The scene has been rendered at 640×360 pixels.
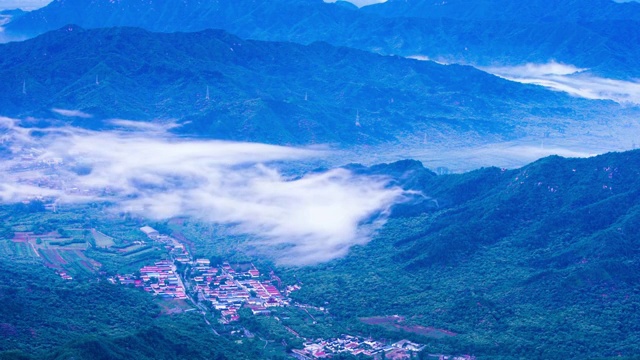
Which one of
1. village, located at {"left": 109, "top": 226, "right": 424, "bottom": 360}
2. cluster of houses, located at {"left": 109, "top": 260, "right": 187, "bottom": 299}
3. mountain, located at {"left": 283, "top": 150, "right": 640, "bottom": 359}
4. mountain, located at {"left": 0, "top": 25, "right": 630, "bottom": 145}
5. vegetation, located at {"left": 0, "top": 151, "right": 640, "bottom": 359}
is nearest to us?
vegetation, located at {"left": 0, "top": 151, "right": 640, "bottom": 359}

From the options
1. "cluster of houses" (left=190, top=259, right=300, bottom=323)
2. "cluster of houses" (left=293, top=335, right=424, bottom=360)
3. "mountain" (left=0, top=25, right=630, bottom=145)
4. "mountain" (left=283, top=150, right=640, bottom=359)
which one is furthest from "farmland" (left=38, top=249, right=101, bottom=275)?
"mountain" (left=0, top=25, right=630, bottom=145)

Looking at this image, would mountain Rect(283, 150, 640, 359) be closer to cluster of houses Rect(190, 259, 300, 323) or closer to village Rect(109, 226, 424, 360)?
village Rect(109, 226, 424, 360)

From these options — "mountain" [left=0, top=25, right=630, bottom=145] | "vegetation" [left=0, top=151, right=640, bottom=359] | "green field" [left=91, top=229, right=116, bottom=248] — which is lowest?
"vegetation" [left=0, top=151, right=640, bottom=359]

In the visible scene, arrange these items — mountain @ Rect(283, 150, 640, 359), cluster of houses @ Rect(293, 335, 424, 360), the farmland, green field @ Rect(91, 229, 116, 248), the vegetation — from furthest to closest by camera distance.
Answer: green field @ Rect(91, 229, 116, 248)
the farmland
mountain @ Rect(283, 150, 640, 359)
cluster of houses @ Rect(293, 335, 424, 360)
the vegetation

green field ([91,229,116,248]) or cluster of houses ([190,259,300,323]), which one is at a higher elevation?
green field ([91,229,116,248])

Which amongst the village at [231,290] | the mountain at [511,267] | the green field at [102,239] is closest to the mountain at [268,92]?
the green field at [102,239]

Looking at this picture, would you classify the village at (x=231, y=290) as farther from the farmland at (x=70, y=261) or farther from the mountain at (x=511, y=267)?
the farmland at (x=70, y=261)

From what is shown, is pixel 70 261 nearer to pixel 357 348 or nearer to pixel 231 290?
pixel 231 290
